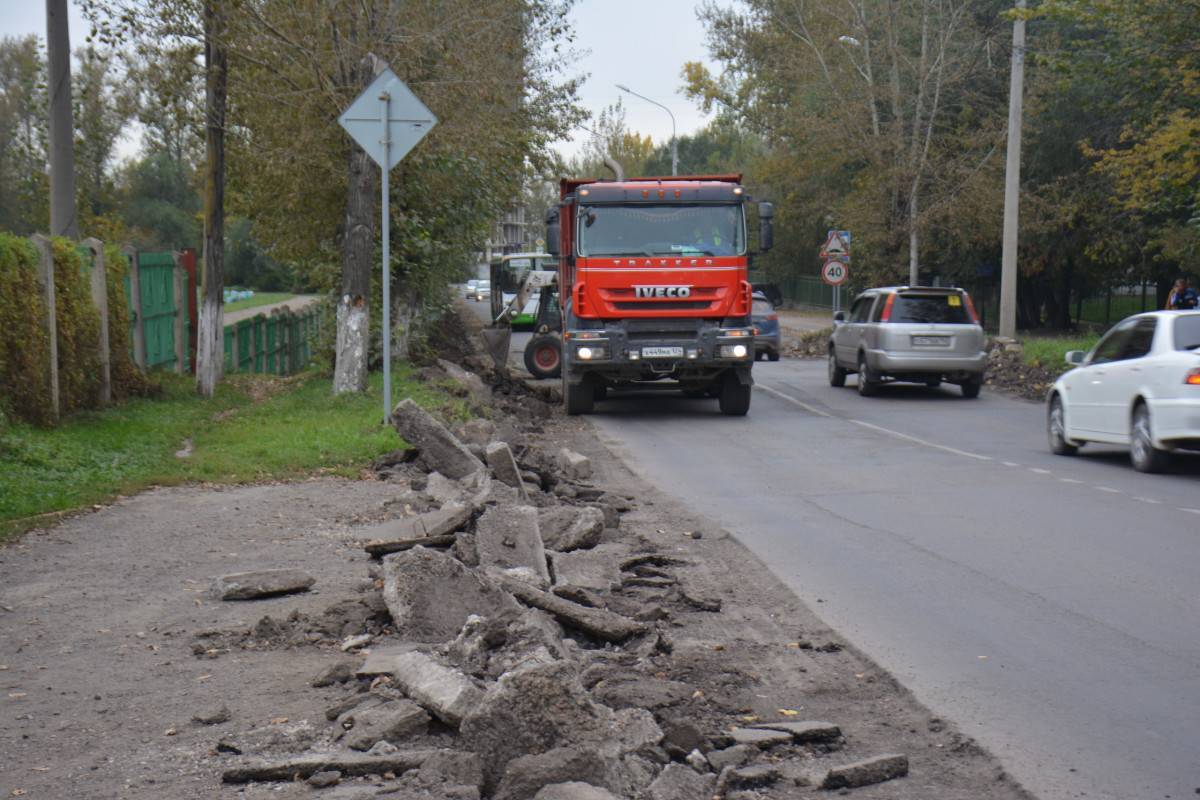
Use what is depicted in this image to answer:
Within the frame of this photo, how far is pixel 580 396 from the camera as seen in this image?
2103 centimetres

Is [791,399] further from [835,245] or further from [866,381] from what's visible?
[835,245]

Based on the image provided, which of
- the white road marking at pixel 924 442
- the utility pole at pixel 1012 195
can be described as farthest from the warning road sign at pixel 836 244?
the white road marking at pixel 924 442

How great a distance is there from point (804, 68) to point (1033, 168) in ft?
28.2

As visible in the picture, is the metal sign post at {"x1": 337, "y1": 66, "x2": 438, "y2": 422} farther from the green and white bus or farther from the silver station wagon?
the green and white bus

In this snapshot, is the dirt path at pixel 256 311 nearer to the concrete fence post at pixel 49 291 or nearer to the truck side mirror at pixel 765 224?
the truck side mirror at pixel 765 224

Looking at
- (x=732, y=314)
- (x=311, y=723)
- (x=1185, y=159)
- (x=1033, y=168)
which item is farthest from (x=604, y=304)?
(x=1033, y=168)

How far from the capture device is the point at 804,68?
46719 mm

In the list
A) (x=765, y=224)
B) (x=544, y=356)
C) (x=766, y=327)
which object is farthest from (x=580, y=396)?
(x=766, y=327)

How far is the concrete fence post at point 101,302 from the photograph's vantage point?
1780cm

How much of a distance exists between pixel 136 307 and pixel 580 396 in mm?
6739

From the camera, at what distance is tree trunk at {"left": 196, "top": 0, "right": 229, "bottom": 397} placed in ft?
66.8

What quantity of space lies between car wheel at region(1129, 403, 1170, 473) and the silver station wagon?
30.1ft

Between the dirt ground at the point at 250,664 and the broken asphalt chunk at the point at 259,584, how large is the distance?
7cm

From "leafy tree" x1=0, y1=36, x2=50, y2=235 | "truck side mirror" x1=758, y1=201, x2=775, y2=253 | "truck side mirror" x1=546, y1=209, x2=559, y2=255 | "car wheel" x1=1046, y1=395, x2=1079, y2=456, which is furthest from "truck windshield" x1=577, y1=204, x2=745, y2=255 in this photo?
"leafy tree" x1=0, y1=36, x2=50, y2=235
